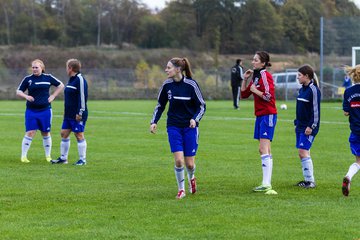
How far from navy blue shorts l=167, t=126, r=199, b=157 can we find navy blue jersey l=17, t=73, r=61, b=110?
510cm

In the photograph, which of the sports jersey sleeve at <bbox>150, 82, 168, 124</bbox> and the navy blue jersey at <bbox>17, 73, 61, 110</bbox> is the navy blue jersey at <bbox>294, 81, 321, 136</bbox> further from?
the navy blue jersey at <bbox>17, 73, 61, 110</bbox>

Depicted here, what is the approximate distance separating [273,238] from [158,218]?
1.61 m

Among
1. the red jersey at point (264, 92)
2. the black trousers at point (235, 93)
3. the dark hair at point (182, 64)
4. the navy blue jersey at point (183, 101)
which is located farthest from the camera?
the black trousers at point (235, 93)

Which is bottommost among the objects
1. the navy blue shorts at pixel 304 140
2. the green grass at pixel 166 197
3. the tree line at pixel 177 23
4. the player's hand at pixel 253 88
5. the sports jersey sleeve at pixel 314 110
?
the green grass at pixel 166 197

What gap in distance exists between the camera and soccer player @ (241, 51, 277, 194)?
11.6 meters

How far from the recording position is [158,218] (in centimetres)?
944

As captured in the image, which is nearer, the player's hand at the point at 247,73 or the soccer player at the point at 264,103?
the player's hand at the point at 247,73

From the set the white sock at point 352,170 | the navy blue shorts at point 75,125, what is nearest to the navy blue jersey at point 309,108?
the white sock at point 352,170

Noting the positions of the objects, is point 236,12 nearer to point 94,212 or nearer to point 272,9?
point 272,9

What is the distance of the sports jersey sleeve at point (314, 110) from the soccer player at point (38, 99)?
5.54 m

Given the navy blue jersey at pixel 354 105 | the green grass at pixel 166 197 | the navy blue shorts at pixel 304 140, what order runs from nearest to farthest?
the green grass at pixel 166 197, the navy blue jersey at pixel 354 105, the navy blue shorts at pixel 304 140

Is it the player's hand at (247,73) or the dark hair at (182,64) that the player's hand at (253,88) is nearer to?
the player's hand at (247,73)

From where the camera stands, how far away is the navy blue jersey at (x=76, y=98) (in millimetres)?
14969

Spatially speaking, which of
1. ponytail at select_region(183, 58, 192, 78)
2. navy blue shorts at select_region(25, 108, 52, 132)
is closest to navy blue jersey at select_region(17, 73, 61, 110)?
navy blue shorts at select_region(25, 108, 52, 132)
